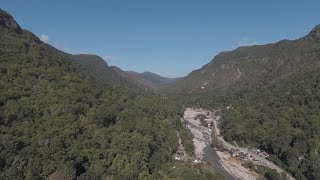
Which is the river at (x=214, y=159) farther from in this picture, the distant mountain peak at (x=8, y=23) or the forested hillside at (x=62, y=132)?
the distant mountain peak at (x=8, y=23)

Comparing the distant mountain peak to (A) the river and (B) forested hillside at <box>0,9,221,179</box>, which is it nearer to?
(B) forested hillside at <box>0,9,221,179</box>

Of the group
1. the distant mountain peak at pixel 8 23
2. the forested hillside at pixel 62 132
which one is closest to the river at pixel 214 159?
the forested hillside at pixel 62 132

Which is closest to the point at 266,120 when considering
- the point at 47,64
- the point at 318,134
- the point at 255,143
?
the point at 255,143

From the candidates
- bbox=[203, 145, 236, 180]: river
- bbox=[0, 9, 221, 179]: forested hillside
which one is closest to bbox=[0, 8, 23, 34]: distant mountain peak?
bbox=[0, 9, 221, 179]: forested hillside

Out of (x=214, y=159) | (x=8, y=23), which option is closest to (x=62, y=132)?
(x=214, y=159)

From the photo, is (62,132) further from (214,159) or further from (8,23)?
(8,23)

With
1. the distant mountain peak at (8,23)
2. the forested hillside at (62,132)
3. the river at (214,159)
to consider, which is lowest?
the river at (214,159)
